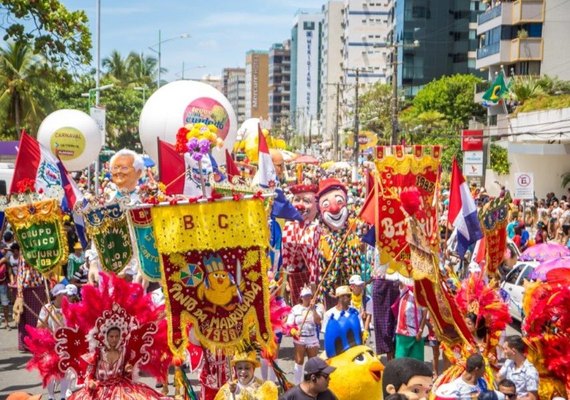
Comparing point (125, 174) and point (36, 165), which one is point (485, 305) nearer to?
point (125, 174)

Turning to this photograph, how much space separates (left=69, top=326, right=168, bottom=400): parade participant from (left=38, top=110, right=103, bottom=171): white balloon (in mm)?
15067

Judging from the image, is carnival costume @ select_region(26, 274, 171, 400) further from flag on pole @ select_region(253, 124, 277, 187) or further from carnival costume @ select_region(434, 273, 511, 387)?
flag on pole @ select_region(253, 124, 277, 187)

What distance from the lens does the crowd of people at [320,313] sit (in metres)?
6.79

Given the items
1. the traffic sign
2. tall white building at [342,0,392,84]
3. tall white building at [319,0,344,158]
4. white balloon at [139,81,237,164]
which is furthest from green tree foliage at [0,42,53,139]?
tall white building at [319,0,344,158]

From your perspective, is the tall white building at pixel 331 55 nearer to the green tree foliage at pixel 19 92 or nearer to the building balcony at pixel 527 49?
the building balcony at pixel 527 49

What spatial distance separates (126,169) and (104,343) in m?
6.91

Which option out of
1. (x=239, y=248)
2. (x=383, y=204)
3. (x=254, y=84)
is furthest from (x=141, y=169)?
(x=254, y=84)

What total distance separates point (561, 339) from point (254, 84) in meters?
189

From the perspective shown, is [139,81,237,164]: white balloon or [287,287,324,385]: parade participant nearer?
[287,287,324,385]: parade participant

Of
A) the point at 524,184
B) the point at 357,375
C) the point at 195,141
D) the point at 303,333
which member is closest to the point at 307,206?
the point at 195,141

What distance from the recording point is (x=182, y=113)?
48.9 ft

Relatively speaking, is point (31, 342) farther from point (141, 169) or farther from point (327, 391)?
point (141, 169)

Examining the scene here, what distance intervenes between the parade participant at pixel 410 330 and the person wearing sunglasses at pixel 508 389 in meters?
3.32

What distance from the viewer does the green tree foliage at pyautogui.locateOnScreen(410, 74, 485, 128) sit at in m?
67.9
